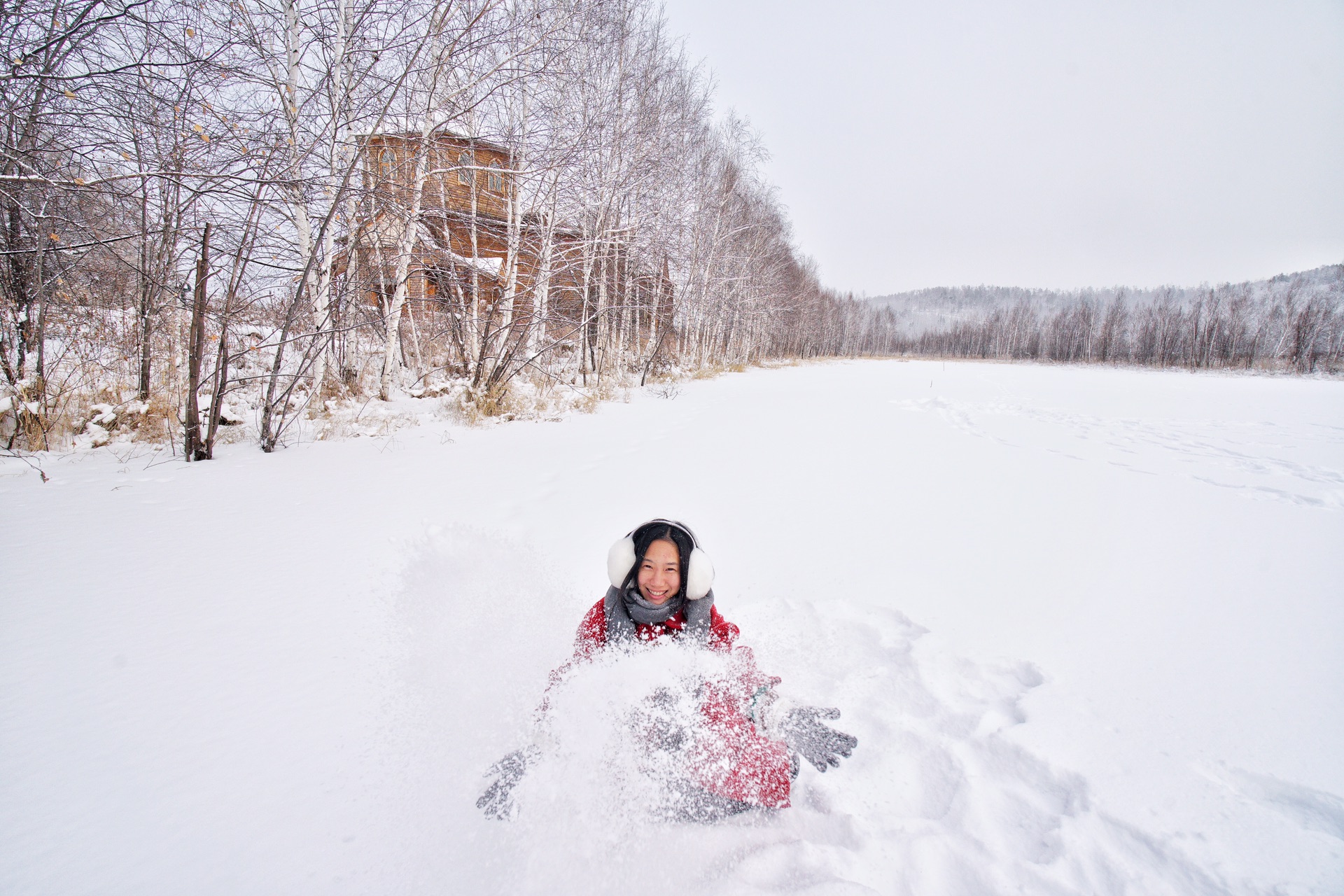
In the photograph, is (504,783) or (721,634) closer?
(504,783)

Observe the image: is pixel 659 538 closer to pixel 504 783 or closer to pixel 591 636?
pixel 591 636

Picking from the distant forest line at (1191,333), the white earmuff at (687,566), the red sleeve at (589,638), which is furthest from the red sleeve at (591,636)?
the distant forest line at (1191,333)

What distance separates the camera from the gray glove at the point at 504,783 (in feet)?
4.66

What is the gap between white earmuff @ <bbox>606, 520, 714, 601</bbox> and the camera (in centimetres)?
194

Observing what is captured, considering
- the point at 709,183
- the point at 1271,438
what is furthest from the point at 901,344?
the point at 1271,438

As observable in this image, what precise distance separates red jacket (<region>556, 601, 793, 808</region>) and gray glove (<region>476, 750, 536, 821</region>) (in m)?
0.30

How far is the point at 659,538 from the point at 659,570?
0.39ft

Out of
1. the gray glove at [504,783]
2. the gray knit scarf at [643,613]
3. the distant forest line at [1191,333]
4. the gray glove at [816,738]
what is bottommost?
the gray glove at [504,783]

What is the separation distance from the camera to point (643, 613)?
195cm

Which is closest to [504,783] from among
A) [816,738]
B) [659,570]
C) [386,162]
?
[659,570]

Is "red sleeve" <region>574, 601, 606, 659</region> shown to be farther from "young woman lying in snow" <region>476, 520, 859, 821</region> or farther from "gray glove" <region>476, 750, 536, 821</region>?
"gray glove" <region>476, 750, 536, 821</region>

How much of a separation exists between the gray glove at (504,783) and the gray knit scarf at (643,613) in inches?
19.3

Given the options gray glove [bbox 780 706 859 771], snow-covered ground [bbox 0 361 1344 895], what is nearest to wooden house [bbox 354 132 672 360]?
snow-covered ground [bbox 0 361 1344 895]

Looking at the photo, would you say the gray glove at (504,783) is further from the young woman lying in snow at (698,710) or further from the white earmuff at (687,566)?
the white earmuff at (687,566)
